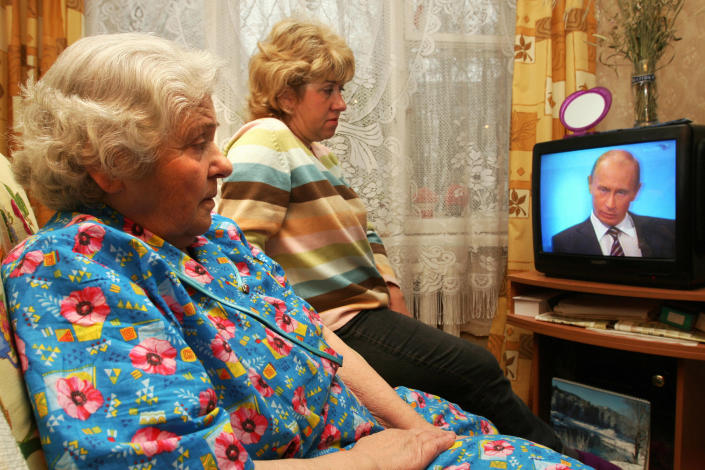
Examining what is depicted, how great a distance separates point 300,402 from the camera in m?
0.79

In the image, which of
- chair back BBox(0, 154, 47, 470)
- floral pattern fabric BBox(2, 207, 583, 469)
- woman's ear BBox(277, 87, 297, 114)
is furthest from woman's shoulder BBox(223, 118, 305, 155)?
chair back BBox(0, 154, 47, 470)

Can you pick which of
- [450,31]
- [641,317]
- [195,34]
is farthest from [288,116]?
[641,317]

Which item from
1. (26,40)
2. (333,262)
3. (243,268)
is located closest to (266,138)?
(333,262)

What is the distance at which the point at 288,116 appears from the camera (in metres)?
1.51

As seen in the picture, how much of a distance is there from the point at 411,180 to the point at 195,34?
1028mm

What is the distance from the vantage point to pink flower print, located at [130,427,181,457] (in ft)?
1.73

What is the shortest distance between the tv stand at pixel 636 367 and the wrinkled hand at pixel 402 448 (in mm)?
1052

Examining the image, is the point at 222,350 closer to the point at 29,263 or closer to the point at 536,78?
the point at 29,263

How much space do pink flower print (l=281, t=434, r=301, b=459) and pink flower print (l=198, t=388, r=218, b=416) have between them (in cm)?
18

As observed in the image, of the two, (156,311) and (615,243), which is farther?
(615,243)

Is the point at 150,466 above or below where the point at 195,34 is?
below

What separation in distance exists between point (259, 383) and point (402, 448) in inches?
10.7

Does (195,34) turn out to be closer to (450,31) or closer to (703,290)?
(450,31)

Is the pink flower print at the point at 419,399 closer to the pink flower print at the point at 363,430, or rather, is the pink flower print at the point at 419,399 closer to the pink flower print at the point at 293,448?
the pink flower print at the point at 363,430
